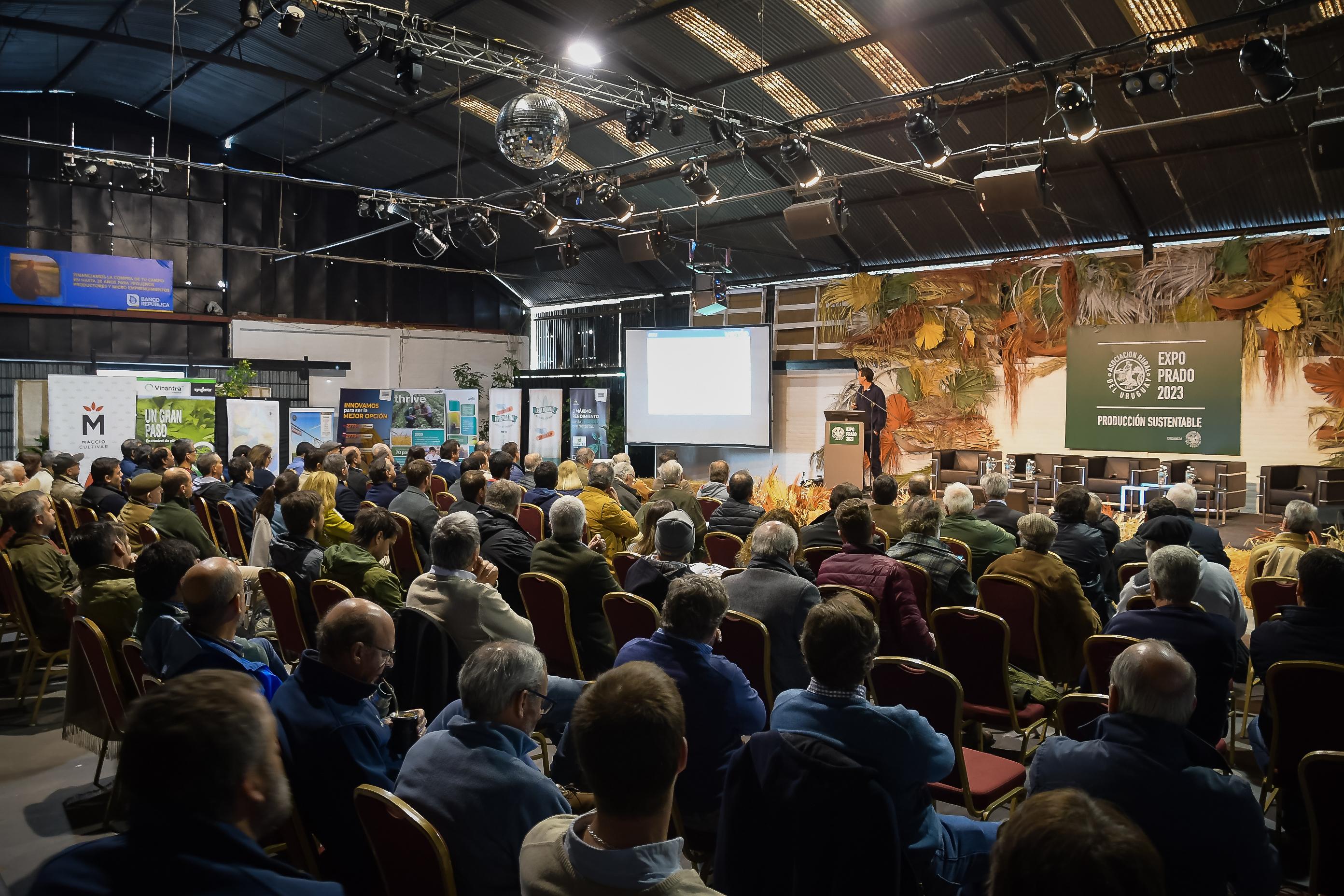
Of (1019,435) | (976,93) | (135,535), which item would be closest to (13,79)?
(135,535)

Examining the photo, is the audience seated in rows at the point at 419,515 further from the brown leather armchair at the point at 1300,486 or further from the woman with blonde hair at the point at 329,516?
the brown leather armchair at the point at 1300,486

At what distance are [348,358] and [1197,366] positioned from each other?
1599 cm

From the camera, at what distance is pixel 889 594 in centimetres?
398

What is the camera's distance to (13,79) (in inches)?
616

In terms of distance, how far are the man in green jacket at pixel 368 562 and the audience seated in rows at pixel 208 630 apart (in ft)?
2.96

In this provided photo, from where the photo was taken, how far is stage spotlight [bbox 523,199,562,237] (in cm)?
1133

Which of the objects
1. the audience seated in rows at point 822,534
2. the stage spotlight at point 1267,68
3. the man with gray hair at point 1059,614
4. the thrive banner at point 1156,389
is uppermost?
the stage spotlight at point 1267,68

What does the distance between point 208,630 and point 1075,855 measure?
9.20ft

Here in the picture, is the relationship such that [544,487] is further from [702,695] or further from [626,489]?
[702,695]

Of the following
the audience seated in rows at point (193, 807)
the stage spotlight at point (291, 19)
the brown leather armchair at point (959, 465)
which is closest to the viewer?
the audience seated in rows at point (193, 807)

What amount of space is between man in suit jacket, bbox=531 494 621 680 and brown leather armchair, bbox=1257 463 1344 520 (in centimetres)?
903

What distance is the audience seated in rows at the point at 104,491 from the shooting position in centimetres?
687

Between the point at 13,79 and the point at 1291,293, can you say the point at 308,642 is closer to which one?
the point at 1291,293

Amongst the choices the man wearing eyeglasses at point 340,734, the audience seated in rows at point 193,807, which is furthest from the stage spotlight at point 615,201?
the audience seated in rows at point 193,807
